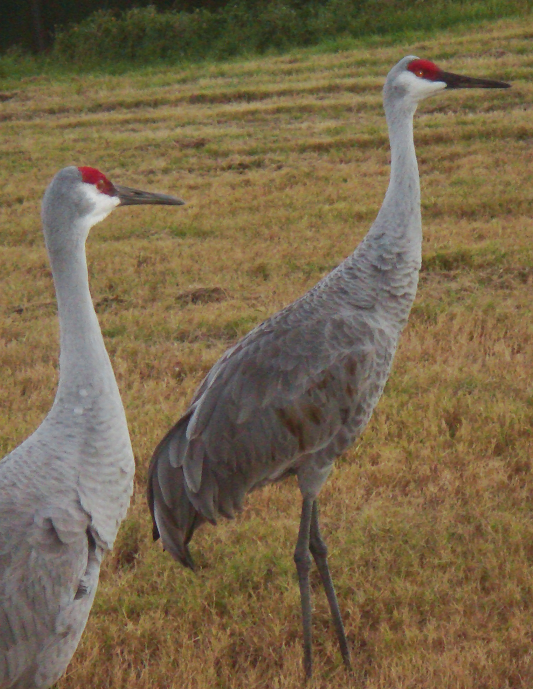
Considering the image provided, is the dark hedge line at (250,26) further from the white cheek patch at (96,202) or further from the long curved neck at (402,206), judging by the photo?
the white cheek patch at (96,202)

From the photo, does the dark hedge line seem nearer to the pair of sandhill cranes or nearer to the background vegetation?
the background vegetation

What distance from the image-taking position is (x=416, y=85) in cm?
364

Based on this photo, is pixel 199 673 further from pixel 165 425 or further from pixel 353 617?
pixel 165 425

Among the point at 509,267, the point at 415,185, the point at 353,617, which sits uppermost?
the point at 415,185

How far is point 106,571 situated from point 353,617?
0.98 m

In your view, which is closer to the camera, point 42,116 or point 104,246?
point 104,246

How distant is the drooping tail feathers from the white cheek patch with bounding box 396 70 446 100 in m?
1.76

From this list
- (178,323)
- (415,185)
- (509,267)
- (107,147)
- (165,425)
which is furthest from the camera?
(107,147)

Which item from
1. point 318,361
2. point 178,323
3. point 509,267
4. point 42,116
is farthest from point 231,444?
point 42,116

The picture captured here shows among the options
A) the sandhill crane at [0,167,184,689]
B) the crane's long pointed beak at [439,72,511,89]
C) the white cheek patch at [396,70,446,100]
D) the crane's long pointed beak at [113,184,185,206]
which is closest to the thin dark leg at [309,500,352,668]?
Result: the sandhill crane at [0,167,184,689]

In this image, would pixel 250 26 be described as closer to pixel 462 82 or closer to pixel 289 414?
pixel 462 82

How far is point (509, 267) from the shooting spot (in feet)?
19.4

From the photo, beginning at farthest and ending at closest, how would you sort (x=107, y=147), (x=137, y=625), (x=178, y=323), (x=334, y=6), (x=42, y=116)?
(x=334, y=6)
(x=42, y=116)
(x=107, y=147)
(x=178, y=323)
(x=137, y=625)

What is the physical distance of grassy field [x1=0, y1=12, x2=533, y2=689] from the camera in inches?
119
